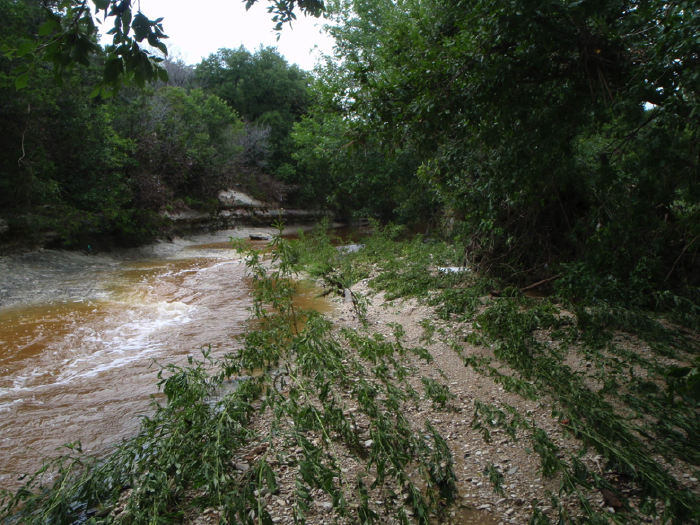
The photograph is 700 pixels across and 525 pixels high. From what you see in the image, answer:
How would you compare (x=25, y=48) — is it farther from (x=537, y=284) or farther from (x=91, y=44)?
(x=537, y=284)

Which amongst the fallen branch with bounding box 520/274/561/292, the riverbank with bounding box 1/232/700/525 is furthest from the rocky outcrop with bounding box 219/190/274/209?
the riverbank with bounding box 1/232/700/525

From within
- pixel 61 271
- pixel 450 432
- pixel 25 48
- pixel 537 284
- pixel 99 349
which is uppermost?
pixel 25 48

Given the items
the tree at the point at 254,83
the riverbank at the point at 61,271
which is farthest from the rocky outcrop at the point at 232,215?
the tree at the point at 254,83

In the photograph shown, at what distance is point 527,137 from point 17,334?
761 cm

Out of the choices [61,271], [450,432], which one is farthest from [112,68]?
[61,271]

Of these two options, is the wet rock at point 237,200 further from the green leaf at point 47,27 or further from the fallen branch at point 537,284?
the green leaf at point 47,27

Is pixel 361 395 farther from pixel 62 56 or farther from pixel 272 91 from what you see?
pixel 272 91

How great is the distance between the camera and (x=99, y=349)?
6191 millimetres

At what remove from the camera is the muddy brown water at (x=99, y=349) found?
155 inches

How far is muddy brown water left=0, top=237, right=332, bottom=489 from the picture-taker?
3.93m

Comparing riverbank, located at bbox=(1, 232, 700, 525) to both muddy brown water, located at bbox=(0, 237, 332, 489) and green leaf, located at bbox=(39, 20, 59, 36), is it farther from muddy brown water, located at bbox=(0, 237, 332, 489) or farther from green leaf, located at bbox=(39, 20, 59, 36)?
green leaf, located at bbox=(39, 20, 59, 36)

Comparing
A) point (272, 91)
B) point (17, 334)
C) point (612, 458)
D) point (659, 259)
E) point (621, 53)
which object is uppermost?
point (272, 91)

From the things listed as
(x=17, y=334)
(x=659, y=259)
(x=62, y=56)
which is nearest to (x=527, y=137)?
(x=659, y=259)

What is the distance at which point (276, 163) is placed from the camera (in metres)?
29.9
